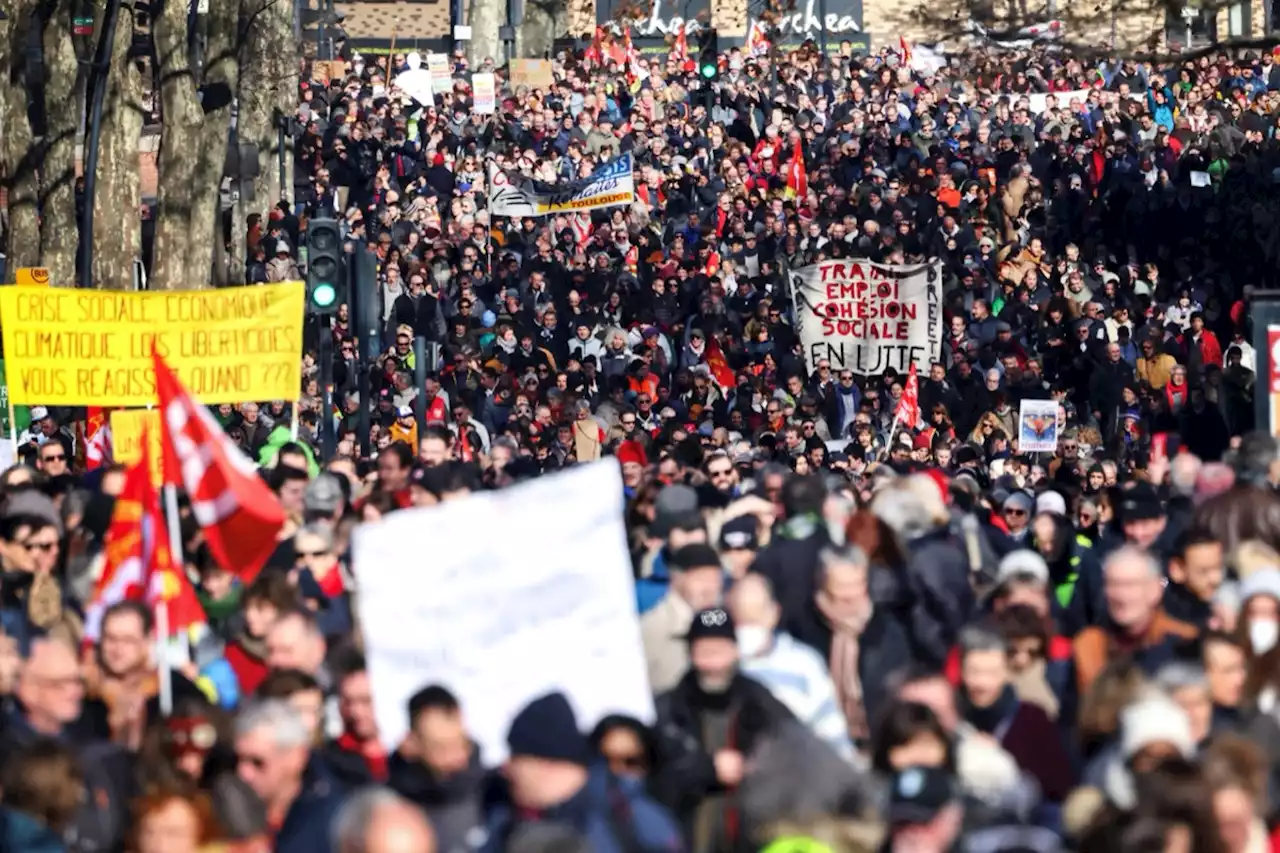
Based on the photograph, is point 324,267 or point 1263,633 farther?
point 324,267

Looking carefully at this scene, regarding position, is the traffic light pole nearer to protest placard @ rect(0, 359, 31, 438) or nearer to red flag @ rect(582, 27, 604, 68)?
protest placard @ rect(0, 359, 31, 438)

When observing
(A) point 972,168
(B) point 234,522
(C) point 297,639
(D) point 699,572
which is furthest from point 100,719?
(A) point 972,168

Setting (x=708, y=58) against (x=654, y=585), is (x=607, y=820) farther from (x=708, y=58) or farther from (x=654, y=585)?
(x=708, y=58)

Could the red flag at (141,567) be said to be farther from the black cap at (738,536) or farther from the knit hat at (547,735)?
the knit hat at (547,735)

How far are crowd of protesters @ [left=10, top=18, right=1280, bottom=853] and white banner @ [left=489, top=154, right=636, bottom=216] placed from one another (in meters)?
0.44

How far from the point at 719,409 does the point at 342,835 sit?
18461 millimetres

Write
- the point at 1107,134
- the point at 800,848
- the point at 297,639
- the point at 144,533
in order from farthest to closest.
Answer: the point at 1107,134 → the point at 144,533 → the point at 297,639 → the point at 800,848

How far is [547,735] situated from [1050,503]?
7.16 metres

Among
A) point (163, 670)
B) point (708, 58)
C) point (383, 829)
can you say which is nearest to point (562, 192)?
point (708, 58)

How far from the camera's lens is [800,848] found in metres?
6.67

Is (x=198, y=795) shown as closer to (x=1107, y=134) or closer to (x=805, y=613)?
(x=805, y=613)

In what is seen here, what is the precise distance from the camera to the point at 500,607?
7.62m

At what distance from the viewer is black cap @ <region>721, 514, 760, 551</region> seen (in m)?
10.6

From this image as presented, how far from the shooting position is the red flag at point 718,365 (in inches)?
1012
